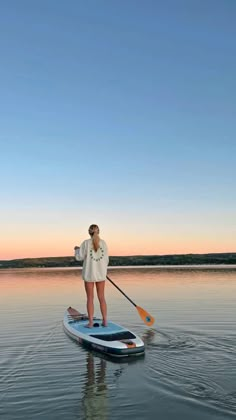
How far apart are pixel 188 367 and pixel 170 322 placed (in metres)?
7.12

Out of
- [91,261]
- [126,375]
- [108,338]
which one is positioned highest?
[91,261]

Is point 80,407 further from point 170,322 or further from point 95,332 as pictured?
point 170,322

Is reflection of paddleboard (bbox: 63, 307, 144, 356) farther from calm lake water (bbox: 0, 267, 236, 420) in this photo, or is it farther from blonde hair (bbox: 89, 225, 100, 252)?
blonde hair (bbox: 89, 225, 100, 252)

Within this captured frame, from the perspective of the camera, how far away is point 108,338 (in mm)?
10859

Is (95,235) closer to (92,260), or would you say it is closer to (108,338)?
(92,260)

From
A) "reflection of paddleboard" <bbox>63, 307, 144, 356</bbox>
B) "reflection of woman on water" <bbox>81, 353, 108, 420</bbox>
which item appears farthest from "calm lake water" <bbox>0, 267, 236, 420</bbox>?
"reflection of paddleboard" <bbox>63, 307, 144, 356</bbox>

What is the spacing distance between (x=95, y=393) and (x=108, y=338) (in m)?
3.24

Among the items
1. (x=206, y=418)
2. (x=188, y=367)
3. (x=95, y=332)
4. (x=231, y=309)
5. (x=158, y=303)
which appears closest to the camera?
(x=206, y=418)

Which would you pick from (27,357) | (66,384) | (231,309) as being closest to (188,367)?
(66,384)

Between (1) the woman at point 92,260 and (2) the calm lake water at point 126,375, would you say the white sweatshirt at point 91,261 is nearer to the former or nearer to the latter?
(1) the woman at point 92,260

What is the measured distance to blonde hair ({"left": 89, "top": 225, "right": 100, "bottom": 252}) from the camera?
11.9m

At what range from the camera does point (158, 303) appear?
22.6m

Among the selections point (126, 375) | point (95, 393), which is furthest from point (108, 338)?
point (95, 393)

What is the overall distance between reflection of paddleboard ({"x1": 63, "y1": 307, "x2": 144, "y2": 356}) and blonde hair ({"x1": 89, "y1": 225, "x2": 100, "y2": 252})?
2.27 m
